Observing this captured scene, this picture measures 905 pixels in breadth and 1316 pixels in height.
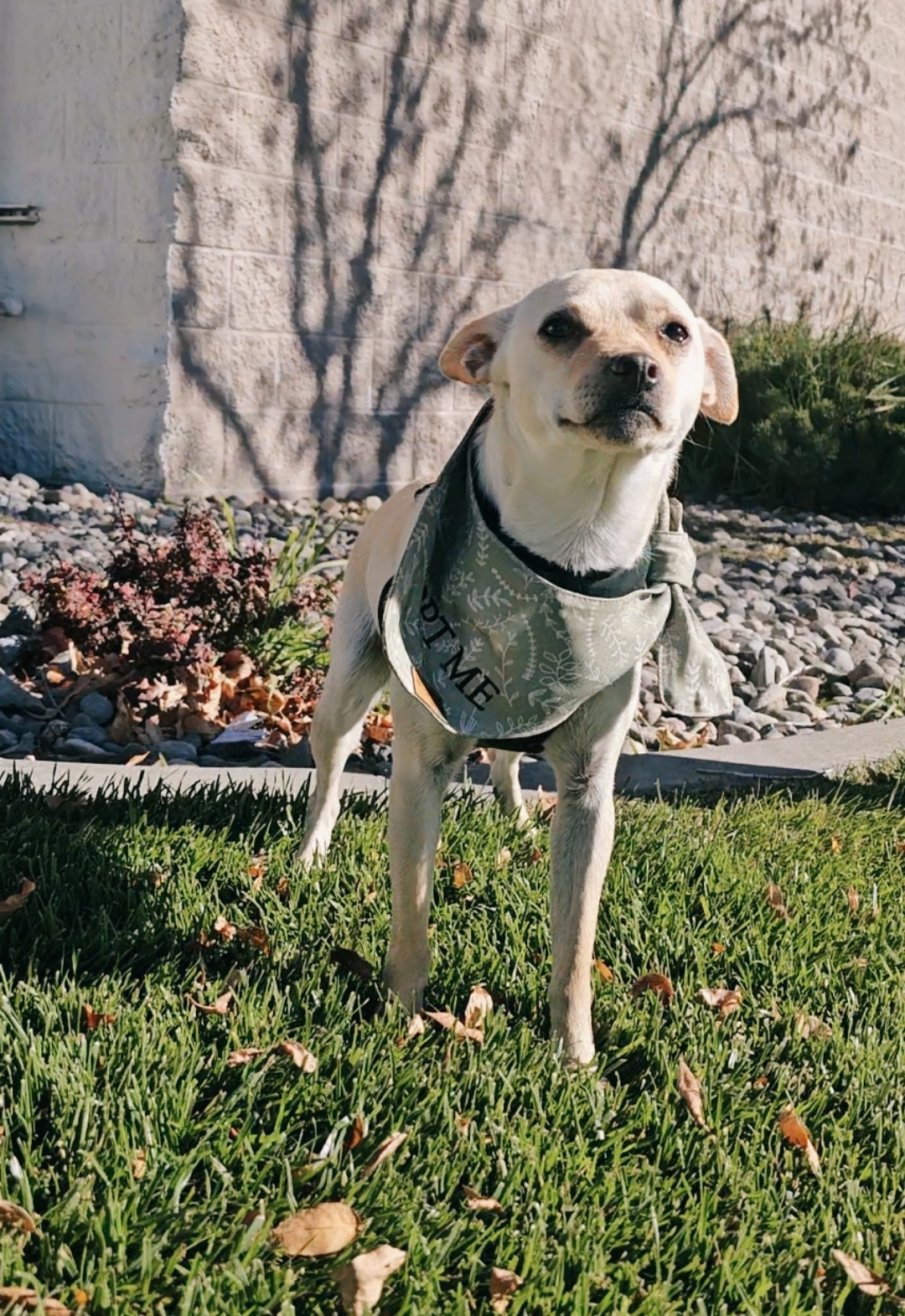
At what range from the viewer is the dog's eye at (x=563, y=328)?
2.78 metres

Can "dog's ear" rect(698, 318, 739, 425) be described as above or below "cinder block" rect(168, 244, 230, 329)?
above

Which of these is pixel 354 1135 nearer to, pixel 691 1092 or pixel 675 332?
pixel 691 1092

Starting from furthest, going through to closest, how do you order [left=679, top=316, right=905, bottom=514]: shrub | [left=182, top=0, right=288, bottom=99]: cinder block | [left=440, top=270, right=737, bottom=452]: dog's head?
[left=679, top=316, right=905, bottom=514]: shrub → [left=182, top=0, right=288, bottom=99]: cinder block → [left=440, top=270, right=737, bottom=452]: dog's head

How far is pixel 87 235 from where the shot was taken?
25.9ft

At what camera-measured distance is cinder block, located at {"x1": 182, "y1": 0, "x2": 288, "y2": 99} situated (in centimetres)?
752

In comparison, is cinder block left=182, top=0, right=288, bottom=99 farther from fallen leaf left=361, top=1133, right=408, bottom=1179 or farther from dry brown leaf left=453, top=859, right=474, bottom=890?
fallen leaf left=361, top=1133, right=408, bottom=1179

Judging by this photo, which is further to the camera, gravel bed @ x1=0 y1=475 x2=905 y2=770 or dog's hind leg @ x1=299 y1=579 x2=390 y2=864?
gravel bed @ x1=0 y1=475 x2=905 y2=770

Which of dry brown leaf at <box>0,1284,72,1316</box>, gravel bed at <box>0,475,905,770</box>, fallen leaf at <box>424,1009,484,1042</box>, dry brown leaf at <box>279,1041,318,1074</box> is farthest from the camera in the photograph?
gravel bed at <box>0,475,905,770</box>

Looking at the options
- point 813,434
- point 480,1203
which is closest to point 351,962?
point 480,1203

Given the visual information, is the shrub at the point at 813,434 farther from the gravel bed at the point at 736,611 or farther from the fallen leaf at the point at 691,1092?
the fallen leaf at the point at 691,1092

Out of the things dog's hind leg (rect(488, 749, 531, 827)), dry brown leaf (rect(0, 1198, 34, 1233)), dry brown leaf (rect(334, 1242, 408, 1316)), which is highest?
dry brown leaf (rect(0, 1198, 34, 1233))

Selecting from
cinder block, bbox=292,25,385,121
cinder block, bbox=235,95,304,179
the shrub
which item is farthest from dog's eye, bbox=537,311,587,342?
the shrub

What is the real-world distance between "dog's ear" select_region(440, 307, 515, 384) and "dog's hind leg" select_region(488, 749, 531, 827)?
124cm

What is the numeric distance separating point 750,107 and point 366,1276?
11.5 metres
